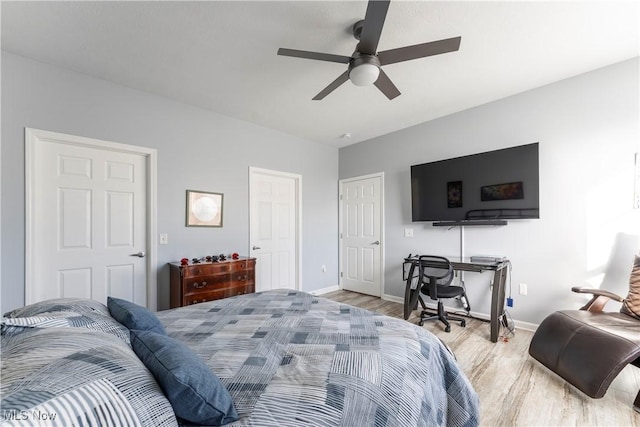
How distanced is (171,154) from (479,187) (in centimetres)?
364

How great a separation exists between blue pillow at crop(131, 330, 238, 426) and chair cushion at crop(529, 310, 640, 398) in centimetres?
225

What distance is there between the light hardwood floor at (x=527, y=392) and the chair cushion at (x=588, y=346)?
0.11 meters

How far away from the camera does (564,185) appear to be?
2.75 m

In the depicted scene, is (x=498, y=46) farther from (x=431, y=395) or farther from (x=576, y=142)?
(x=431, y=395)

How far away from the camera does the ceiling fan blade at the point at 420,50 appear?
1.60m

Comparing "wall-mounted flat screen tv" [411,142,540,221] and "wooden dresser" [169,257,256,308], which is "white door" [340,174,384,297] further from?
"wooden dresser" [169,257,256,308]

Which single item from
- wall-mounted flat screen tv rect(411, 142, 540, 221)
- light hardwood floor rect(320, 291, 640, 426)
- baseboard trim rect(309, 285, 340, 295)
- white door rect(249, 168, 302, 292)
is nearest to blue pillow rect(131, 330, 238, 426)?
light hardwood floor rect(320, 291, 640, 426)

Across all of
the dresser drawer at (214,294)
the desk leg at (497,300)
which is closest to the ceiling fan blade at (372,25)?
the desk leg at (497,300)

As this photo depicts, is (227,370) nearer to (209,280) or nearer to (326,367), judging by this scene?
(326,367)

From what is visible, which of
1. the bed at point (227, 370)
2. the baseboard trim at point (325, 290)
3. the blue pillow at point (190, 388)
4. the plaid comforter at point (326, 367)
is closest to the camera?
the bed at point (227, 370)

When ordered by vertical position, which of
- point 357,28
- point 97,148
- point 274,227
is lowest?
point 274,227

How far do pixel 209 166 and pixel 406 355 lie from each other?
3.06 metres

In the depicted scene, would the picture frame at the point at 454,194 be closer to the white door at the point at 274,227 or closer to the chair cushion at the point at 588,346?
the chair cushion at the point at 588,346

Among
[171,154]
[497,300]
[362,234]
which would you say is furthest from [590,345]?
[171,154]
